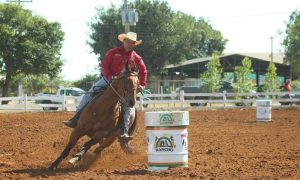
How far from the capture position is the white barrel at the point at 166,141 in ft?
29.8

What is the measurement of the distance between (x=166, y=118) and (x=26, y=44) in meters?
42.2

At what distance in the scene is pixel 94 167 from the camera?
34.7 feet

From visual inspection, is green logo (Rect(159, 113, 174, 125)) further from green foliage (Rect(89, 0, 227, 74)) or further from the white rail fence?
green foliage (Rect(89, 0, 227, 74))

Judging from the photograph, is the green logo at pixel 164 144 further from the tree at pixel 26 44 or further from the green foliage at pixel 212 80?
the tree at pixel 26 44

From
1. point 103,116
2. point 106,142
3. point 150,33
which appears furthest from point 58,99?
point 150,33

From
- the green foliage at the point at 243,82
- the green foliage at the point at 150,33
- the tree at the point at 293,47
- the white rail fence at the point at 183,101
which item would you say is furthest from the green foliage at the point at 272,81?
the tree at the point at 293,47

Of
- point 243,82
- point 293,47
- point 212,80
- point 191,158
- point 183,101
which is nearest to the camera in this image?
point 191,158

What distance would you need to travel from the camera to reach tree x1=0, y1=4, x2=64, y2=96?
49562mm

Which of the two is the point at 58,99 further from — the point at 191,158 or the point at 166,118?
the point at 166,118

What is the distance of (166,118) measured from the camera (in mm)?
9023

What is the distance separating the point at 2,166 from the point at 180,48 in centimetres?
5744

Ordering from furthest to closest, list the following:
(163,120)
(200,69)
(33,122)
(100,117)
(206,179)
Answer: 1. (200,69)
2. (33,122)
3. (100,117)
4. (163,120)
5. (206,179)

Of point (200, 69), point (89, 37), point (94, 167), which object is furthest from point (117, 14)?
point (94, 167)

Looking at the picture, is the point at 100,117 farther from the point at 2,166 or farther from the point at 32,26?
the point at 32,26
